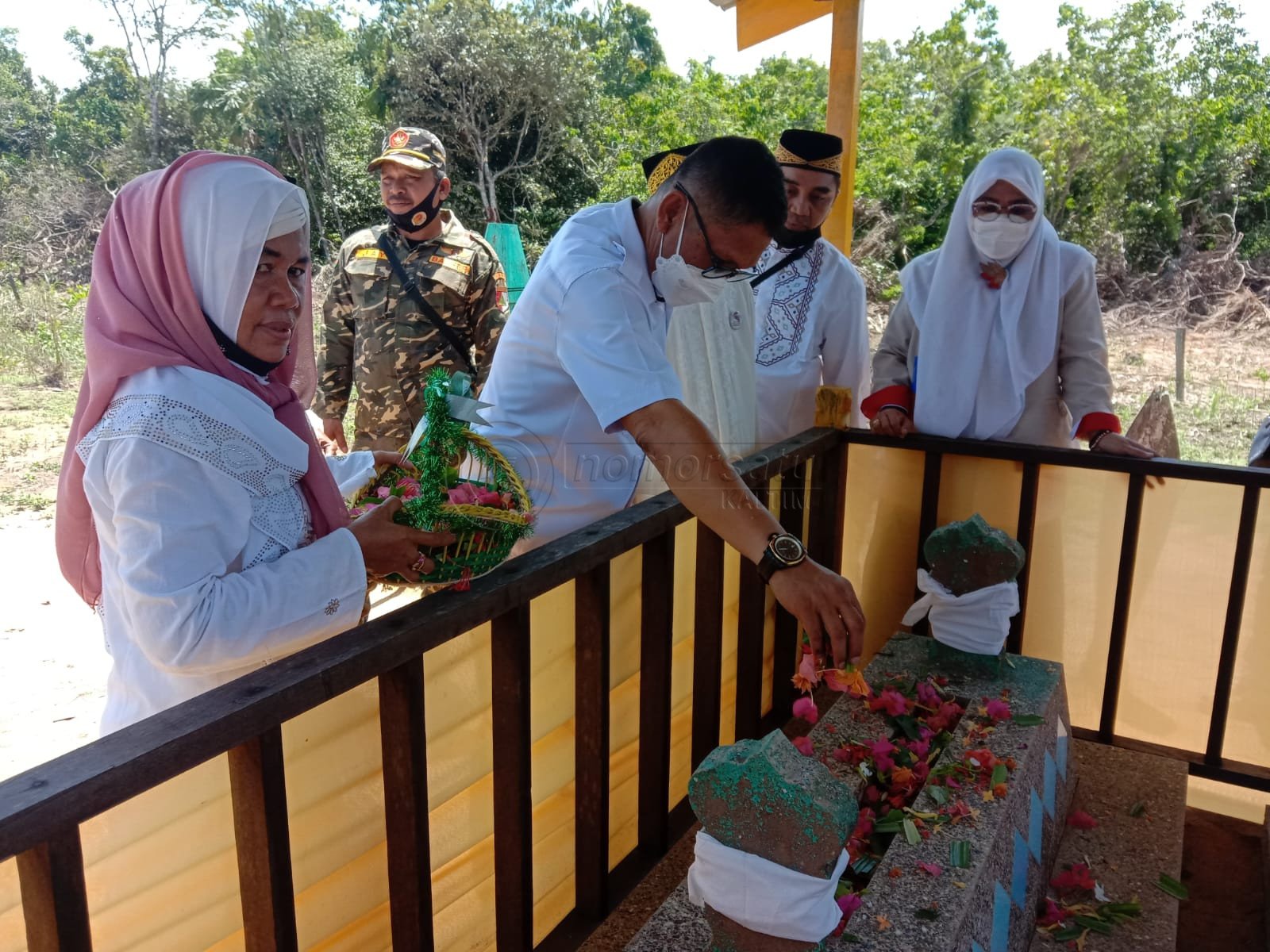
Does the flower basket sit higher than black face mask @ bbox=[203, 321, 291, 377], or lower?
lower

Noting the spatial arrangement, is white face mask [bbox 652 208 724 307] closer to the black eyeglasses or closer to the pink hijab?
the black eyeglasses

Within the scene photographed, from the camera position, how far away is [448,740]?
1.62 m

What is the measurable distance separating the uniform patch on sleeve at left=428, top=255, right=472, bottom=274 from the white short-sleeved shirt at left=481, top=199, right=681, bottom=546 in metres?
1.87

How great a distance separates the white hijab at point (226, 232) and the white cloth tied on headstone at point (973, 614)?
1.78m

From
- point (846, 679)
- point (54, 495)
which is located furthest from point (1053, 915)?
point (54, 495)

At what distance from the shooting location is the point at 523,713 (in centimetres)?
166

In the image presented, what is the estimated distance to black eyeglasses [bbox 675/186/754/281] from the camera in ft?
6.21

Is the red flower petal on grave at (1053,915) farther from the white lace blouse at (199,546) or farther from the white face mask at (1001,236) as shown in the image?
the white face mask at (1001,236)

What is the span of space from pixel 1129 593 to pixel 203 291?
256 cm

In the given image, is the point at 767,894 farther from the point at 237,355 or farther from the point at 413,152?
the point at 413,152

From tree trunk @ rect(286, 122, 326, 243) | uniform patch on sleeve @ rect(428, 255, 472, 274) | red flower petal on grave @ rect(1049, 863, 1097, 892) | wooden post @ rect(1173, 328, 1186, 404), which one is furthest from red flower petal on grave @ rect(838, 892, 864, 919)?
tree trunk @ rect(286, 122, 326, 243)

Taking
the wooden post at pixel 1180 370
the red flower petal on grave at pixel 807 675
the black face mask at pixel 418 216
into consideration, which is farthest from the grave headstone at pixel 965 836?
the wooden post at pixel 1180 370

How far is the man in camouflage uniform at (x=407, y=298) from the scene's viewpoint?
3.88m

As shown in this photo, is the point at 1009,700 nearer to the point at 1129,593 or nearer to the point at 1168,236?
the point at 1129,593
